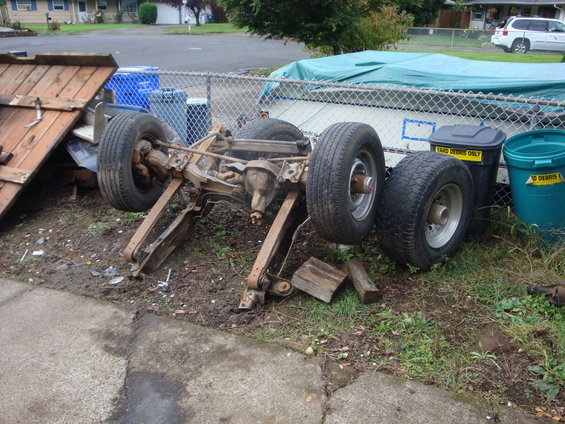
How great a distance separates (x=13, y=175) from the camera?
5.77 meters

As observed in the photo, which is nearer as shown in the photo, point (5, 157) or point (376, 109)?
point (5, 157)

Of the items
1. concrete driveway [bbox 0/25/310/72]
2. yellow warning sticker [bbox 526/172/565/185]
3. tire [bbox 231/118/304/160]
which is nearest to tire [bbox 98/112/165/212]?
tire [bbox 231/118/304/160]

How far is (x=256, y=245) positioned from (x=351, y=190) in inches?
51.4

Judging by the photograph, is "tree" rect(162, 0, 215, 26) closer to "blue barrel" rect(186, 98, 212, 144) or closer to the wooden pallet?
"blue barrel" rect(186, 98, 212, 144)

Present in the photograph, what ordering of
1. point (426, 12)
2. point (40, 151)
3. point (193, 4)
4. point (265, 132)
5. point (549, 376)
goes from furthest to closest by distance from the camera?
point (193, 4) < point (426, 12) < point (40, 151) < point (265, 132) < point (549, 376)

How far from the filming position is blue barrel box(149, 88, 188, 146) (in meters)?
7.14

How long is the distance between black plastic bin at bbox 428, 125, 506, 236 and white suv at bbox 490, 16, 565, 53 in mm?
27621

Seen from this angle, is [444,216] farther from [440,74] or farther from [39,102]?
[39,102]

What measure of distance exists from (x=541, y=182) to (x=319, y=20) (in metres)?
9.29

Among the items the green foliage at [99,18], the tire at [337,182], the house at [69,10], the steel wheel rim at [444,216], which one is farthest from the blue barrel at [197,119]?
the green foliage at [99,18]

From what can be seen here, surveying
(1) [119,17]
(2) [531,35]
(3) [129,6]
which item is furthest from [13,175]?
(3) [129,6]

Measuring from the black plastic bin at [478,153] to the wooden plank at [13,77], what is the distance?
497 cm

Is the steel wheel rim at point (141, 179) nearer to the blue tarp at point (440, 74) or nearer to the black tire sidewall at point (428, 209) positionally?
the blue tarp at point (440, 74)

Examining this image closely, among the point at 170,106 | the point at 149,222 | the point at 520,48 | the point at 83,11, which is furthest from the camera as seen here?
the point at 83,11
